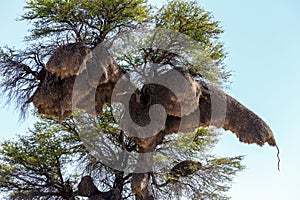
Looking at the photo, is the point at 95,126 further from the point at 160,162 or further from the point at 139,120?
the point at 139,120

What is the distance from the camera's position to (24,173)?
47.1 ft

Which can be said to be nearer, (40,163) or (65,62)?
(65,62)

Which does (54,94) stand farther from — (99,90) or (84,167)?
(84,167)

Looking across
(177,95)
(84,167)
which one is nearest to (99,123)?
(84,167)

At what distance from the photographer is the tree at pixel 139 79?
1055 cm

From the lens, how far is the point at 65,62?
32.2 ft

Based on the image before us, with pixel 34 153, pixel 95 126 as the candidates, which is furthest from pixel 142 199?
pixel 34 153

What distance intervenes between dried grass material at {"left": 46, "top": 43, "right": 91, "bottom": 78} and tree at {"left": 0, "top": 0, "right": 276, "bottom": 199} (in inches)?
0.8

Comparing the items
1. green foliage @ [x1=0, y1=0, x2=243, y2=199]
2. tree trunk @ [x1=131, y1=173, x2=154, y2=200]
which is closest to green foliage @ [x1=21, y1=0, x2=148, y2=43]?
green foliage @ [x1=0, y1=0, x2=243, y2=199]

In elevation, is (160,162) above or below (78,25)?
below

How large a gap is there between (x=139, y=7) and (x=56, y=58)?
276 cm

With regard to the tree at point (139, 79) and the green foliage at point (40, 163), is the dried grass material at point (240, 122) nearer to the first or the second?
the tree at point (139, 79)

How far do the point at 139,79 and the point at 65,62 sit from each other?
2.96 m

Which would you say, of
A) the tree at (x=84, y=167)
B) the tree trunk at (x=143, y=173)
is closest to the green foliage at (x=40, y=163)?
the tree at (x=84, y=167)
